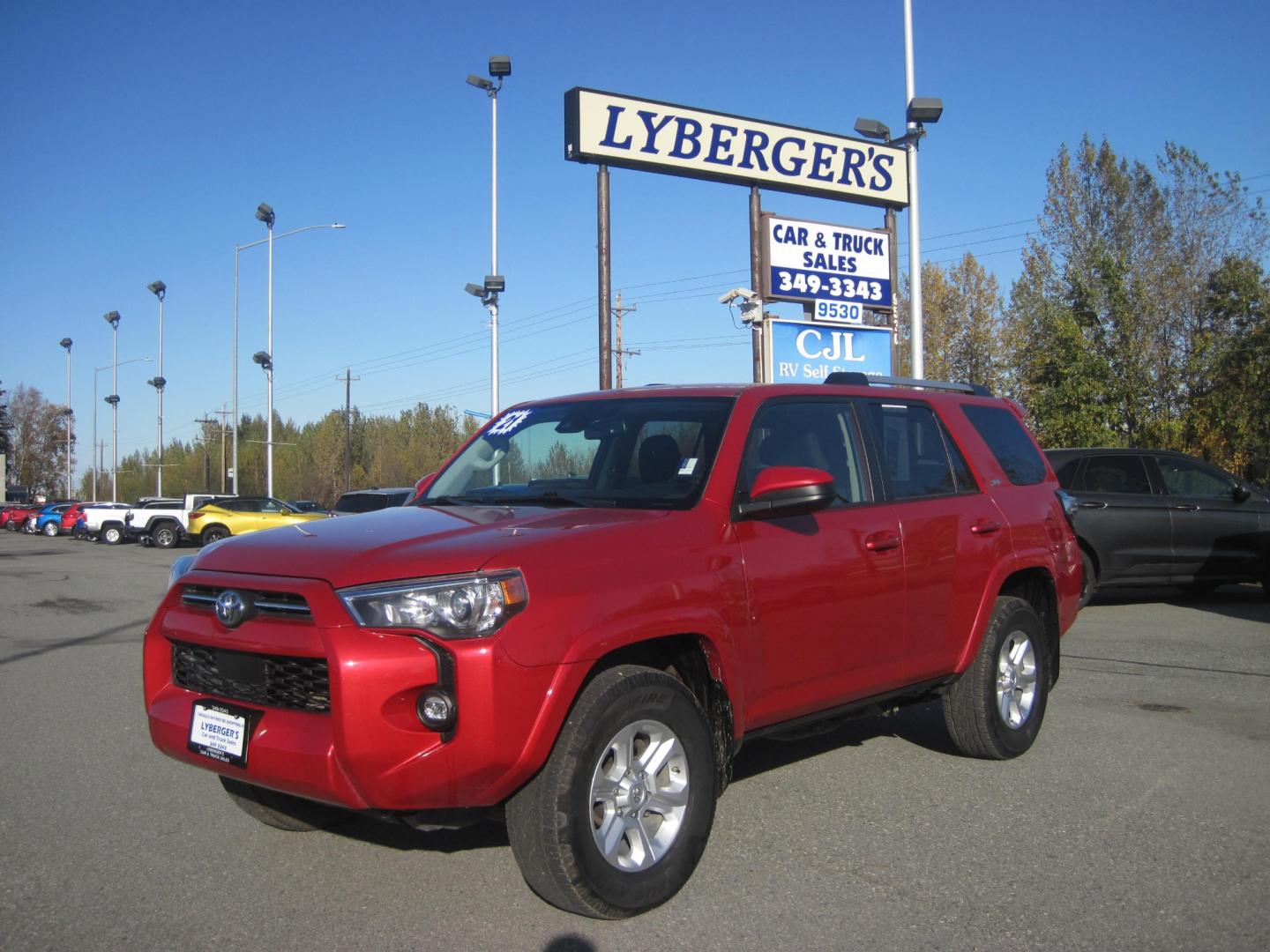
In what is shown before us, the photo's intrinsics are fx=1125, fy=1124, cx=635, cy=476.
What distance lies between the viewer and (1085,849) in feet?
14.9

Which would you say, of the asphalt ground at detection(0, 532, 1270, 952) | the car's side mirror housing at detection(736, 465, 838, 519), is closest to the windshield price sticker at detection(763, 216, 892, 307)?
the asphalt ground at detection(0, 532, 1270, 952)

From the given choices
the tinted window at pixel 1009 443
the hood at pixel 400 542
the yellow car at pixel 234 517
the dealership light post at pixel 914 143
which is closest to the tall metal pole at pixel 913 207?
the dealership light post at pixel 914 143

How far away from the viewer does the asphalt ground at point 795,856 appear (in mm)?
3770

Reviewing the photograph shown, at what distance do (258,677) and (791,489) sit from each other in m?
2.06

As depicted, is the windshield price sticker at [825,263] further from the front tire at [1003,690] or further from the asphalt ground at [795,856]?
the front tire at [1003,690]

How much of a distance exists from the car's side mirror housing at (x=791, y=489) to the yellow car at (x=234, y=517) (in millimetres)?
28336

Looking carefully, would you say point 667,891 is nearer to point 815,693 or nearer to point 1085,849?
point 815,693

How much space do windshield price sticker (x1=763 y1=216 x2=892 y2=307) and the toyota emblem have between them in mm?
15560

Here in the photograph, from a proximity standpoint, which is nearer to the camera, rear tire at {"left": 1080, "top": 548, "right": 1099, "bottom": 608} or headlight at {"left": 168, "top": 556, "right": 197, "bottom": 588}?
headlight at {"left": 168, "top": 556, "right": 197, "bottom": 588}

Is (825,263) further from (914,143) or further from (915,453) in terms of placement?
(915,453)

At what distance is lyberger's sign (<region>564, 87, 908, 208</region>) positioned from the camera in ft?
59.7

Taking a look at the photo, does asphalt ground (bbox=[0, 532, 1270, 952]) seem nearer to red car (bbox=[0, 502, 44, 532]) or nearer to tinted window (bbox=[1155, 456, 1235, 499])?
tinted window (bbox=[1155, 456, 1235, 499])

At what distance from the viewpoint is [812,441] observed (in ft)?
17.1

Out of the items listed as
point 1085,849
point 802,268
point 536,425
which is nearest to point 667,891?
point 1085,849
